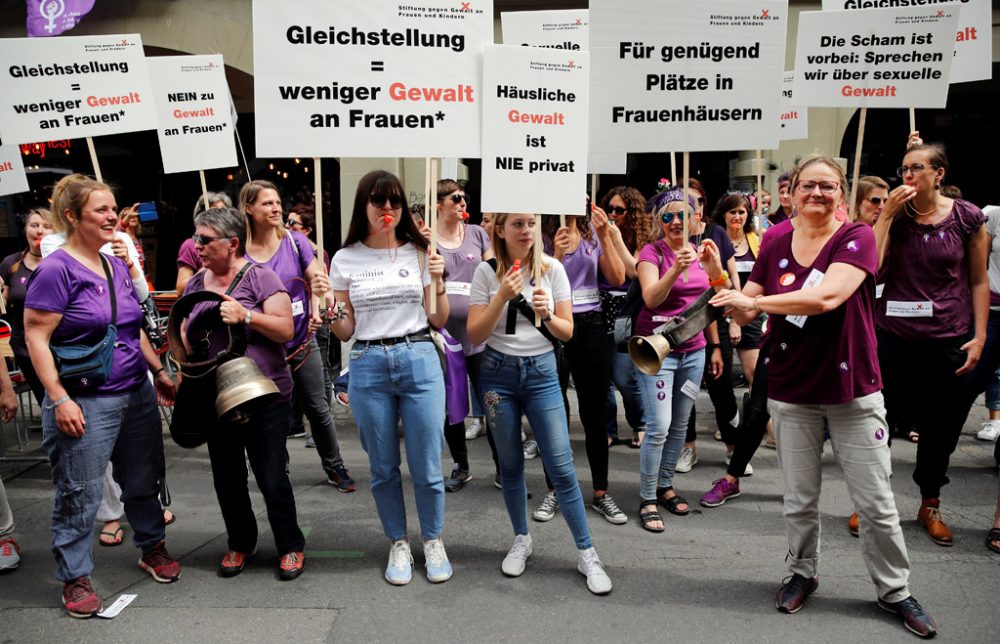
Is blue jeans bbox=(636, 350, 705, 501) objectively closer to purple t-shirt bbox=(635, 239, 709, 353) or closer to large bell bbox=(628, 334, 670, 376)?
purple t-shirt bbox=(635, 239, 709, 353)

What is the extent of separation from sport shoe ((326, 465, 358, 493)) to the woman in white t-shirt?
1.87 m

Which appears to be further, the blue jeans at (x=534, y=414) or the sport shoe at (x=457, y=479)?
the sport shoe at (x=457, y=479)

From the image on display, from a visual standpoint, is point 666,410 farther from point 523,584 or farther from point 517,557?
point 523,584

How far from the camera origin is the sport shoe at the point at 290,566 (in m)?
3.87

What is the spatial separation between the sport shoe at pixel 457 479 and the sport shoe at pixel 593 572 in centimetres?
151

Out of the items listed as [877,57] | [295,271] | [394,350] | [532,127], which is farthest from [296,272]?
[877,57]

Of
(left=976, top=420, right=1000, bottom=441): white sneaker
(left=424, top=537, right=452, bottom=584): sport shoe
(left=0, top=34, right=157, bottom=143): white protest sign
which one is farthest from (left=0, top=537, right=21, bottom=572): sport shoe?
(left=976, top=420, right=1000, bottom=441): white sneaker

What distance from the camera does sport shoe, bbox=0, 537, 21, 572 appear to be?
13.3 ft

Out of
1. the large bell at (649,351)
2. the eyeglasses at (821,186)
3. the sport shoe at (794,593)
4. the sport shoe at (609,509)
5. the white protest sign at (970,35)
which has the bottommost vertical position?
the sport shoe at (609,509)

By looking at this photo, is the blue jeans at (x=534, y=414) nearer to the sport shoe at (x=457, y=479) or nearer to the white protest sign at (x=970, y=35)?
the sport shoe at (x=457, y=479)

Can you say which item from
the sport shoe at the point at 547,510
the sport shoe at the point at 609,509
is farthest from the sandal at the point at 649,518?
the sport shoe at the point at 547,510

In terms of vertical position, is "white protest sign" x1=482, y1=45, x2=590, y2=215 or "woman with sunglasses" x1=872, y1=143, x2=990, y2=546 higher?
"white protest sign" x1=482, y1=45, x2=590, y2=215

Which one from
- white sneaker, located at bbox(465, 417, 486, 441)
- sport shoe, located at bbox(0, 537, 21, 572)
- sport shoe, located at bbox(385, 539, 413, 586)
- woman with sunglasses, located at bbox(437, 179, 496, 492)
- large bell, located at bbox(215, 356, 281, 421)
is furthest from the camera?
white sneaker, located at bbox(465, 417, 486, 441)

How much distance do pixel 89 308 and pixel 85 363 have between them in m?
0.27
